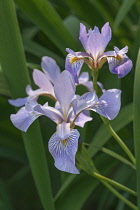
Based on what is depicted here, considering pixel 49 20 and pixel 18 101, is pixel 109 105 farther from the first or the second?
pixel 49 20

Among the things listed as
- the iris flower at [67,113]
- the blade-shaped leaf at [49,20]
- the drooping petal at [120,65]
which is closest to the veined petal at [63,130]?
the iris flower at [67,113]

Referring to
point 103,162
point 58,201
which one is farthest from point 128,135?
point 58,201

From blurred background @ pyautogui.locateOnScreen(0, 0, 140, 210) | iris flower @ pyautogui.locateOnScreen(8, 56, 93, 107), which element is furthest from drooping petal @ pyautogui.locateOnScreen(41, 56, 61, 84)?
blurred background @ pyautogui.locateOnScreen(0, 0, 140, 210)

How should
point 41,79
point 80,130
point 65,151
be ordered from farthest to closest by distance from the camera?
point 80,130 → point 41,79 → point 65,151

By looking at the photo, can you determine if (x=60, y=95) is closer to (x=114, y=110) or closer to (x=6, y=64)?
(x=114, y=110)

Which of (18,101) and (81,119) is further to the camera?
(18,101)

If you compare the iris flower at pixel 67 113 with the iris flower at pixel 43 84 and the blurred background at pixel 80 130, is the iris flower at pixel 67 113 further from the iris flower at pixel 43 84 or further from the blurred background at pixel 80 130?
the blurred background at pixel 80 130

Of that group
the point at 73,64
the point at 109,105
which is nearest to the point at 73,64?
the point at 73,64
